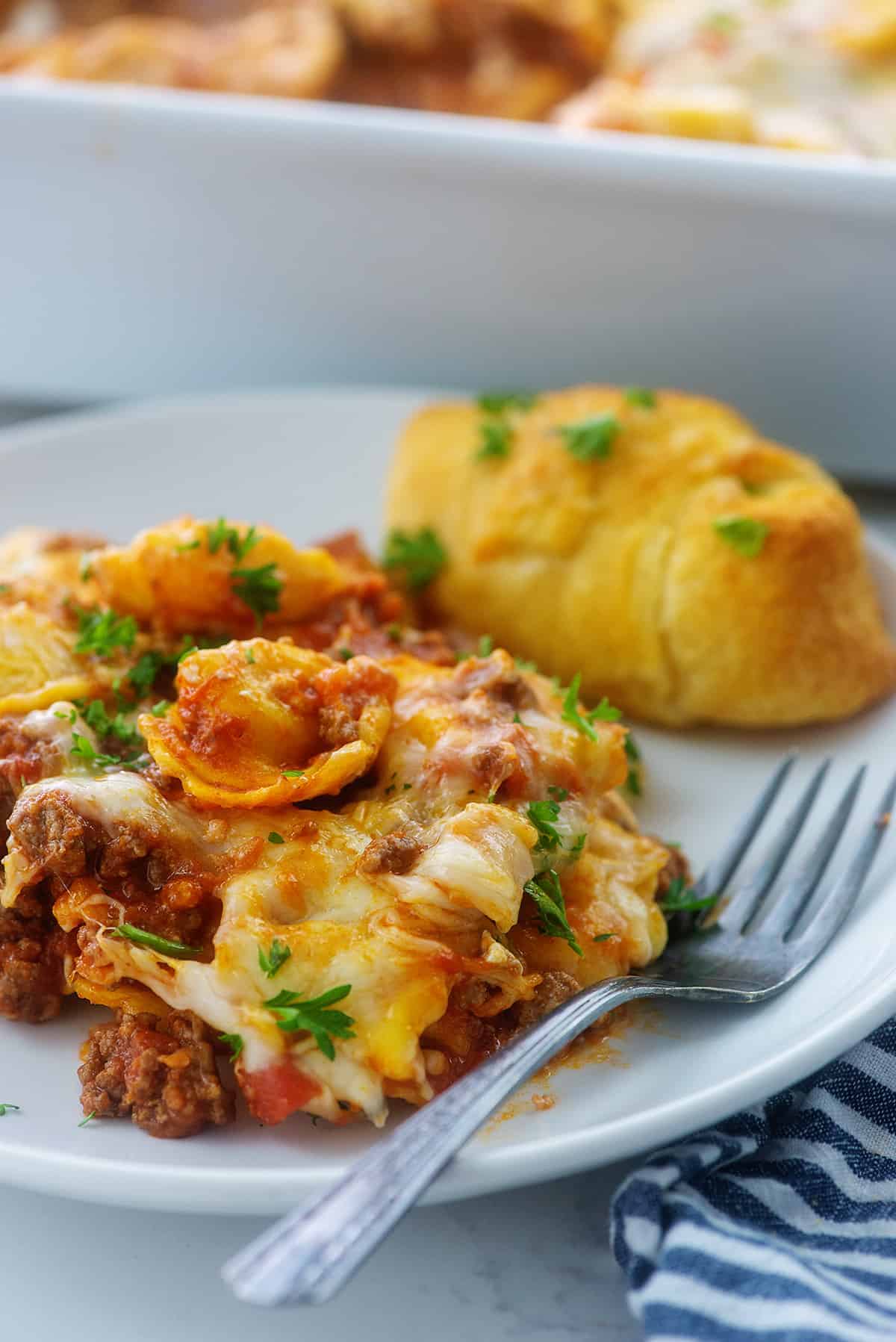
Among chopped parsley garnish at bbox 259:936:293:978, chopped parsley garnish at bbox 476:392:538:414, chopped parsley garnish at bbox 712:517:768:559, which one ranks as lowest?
chopped parsley garnish at bbox 259:936:293:978

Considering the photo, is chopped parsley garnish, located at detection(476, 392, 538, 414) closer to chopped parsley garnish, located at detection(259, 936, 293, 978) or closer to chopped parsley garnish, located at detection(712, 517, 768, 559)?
chopped parsley garnish, located at detection(712, 517, 768, 559)

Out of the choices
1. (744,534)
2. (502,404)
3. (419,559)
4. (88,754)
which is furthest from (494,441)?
(88,754)

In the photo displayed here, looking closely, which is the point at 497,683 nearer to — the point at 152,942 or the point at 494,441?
the point at 152,942

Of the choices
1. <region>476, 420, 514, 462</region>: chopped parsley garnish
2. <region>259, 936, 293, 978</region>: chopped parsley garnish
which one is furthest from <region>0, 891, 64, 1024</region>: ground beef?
<region>476, 420, 514, 462</region>: chopped parsley garnish

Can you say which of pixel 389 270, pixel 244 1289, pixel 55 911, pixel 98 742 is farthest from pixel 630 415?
pixel 244 1289

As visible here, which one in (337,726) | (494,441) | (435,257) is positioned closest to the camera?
(337,726)

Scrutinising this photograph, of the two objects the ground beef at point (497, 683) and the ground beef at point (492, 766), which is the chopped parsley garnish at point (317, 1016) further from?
the ground beef at point (497, 683)

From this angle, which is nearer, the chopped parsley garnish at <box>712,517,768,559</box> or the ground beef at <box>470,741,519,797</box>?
the ground beef at <box>470,741,519,797</box>
